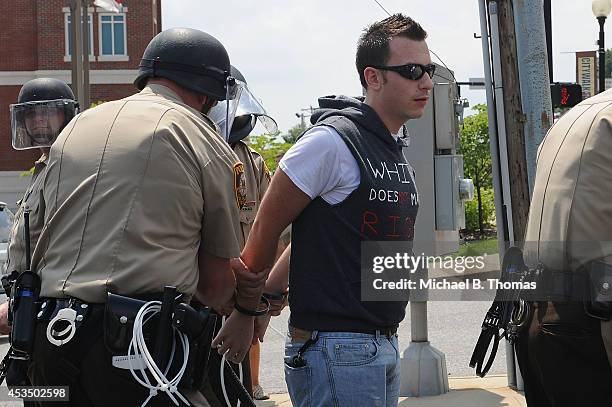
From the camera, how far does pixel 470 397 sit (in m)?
7.98

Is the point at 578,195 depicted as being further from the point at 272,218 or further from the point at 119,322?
the point at 119,322

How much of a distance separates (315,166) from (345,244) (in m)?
0.30

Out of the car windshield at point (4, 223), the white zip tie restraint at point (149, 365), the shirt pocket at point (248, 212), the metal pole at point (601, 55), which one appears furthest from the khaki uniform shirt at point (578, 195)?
the metal pole at point (601, 55)

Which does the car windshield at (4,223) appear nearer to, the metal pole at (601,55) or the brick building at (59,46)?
the metal pole at (601,55)

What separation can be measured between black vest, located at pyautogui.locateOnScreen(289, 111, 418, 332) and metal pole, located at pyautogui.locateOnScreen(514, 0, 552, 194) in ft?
12.9

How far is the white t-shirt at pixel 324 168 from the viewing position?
3.68m

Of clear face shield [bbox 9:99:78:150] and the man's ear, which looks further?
clear face shield [bbox 9:99:78:150]

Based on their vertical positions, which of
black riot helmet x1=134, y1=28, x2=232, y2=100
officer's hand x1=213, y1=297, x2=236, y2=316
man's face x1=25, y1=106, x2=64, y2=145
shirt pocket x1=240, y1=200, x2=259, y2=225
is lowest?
officer's hand x1=213, y1=297, x2=236, y2=316

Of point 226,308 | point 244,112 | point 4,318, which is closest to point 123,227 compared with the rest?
point 226,308

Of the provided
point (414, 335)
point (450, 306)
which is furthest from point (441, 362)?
point (450, 306)

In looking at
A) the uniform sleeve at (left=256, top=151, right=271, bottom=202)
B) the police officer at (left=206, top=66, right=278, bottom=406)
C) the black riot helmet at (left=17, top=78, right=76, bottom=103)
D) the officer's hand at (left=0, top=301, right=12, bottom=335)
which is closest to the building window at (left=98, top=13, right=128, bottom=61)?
the uniform sleeve at (left=256, top=151, right=271, bottom=202)

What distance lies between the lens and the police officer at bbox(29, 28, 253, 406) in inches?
134

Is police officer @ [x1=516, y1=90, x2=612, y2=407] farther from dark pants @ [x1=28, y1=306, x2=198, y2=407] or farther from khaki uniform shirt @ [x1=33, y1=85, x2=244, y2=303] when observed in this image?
dark pants @ [x1=28, y1=306, x2=198, y2=407]

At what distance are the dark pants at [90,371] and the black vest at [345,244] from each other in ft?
2.07
